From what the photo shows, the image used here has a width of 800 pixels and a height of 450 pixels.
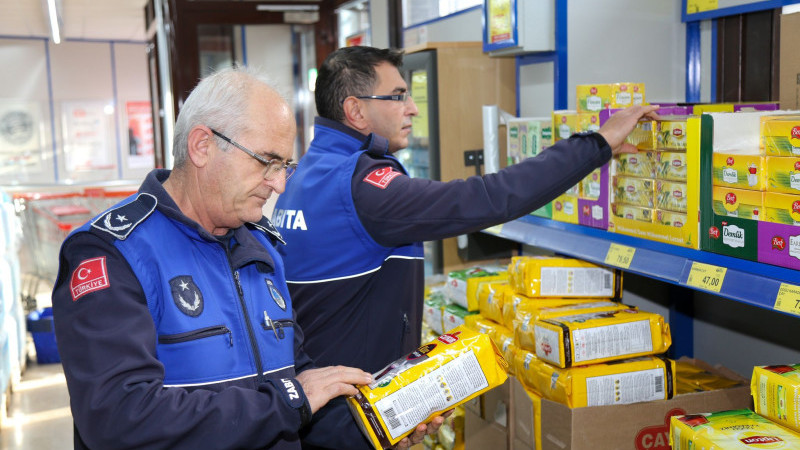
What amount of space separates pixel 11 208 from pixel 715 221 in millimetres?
6137

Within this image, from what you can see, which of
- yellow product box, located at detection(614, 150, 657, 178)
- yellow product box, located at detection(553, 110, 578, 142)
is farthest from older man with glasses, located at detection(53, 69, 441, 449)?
yellow product box, located at detection(553, 110, 578, 142)

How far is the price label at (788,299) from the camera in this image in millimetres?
1817

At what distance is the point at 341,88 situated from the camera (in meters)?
2.59

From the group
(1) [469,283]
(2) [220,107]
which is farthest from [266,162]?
(1) [469,283]

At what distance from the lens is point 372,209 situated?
2.29 metres

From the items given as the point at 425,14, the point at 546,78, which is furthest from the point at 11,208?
the point at 546,78

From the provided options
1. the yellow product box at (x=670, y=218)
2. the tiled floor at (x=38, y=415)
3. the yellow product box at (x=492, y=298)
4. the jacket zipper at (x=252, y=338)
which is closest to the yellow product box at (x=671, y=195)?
the yellow product box at (x=670, y=218)

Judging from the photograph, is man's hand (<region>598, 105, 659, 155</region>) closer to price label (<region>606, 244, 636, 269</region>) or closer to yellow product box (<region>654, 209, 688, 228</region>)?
yellow product box (<region>654, 209, 688, 228</region>)

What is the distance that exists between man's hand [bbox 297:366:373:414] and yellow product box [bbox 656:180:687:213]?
3.68 ft

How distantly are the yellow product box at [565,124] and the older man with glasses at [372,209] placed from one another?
398 mm

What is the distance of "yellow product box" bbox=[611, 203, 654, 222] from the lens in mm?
2441

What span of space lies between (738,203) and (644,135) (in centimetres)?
44

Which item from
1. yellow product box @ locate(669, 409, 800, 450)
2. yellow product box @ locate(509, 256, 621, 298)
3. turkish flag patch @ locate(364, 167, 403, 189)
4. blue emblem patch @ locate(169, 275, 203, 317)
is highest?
turkish flag patch @ locate(364, 167, 403, 189)

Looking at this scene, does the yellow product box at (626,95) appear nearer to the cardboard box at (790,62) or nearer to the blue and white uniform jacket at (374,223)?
the blue and white uniform jacket at (374,223)
